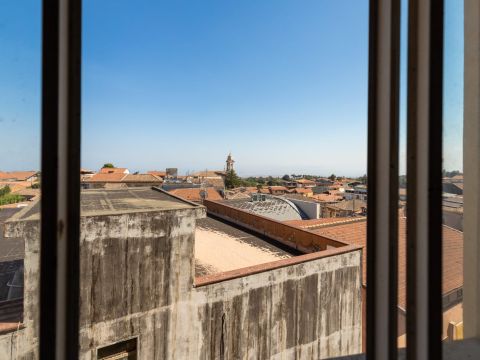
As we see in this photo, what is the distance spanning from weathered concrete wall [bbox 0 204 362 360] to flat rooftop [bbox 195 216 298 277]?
92 cm

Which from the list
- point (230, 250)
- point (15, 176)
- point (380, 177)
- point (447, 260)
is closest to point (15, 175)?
point (15, 176)

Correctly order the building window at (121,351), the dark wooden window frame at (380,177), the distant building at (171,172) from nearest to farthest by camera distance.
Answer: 1. the dark wooden window frame at (380,177)
2. the building window at (121,351)
3. the distant building at (171,172)

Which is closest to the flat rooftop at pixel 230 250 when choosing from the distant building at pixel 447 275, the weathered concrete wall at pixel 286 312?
the weathered concrete wall at pixel 286 312

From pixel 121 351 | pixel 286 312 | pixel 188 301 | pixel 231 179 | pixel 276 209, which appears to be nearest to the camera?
pixel 121 351

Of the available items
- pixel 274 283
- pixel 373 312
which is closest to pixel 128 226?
pixel 274 283

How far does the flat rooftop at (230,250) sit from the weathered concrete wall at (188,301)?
3.02 ft

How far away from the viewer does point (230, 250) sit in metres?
5.16

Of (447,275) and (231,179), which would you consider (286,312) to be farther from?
(231,179)

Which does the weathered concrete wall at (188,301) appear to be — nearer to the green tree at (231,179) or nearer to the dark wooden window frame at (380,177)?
the dark wooden window frame at (380,177)

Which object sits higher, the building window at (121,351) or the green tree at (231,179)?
the green tree at (231,179)

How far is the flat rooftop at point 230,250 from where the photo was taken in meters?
4.34

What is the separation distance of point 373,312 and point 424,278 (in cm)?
14

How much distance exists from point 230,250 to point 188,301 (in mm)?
2272

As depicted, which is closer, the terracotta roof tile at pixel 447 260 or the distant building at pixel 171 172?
the terracotta roof tile at pixel 447 260
